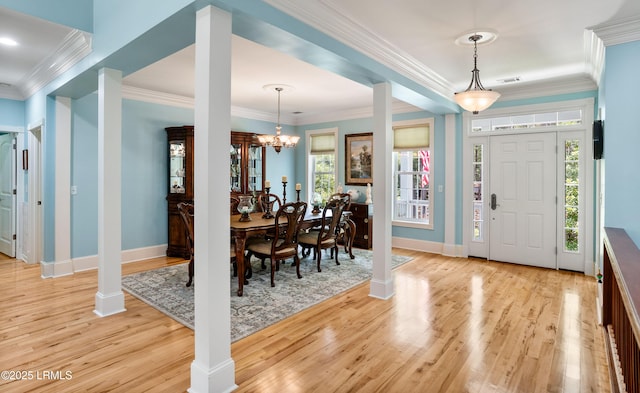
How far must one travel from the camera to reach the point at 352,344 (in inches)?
105

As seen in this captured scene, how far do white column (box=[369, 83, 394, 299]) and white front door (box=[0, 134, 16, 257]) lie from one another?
18.4 ft

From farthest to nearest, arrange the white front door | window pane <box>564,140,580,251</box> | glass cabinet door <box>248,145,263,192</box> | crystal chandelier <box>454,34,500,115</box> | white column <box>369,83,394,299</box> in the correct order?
glass cabinet door <box>248,145,263,192</box>
the white front door
window pane <box>564,140,580,251</box>
white column <box>369,83,394,299</box>
crystal chandelier <box>454,34,500,115</box>

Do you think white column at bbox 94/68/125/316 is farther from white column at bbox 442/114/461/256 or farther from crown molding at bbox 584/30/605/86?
white column at bbox 442/114/461/256

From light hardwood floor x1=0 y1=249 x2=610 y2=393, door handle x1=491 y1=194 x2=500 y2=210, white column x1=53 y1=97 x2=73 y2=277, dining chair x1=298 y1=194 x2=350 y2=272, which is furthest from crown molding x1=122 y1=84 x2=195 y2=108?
door handle x1=491 y1=194 x2=500 y2=210

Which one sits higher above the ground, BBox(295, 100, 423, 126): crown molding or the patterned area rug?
BBox(295, 100, 423, 126): crown molding

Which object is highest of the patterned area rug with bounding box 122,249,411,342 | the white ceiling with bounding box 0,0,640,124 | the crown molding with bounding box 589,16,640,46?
the white ceiling with bounding box 0,0,640,124

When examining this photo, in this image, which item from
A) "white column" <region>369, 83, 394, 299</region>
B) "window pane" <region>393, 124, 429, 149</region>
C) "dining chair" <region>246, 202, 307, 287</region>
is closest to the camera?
"white column" <region>369, 83, 394, 299</region>

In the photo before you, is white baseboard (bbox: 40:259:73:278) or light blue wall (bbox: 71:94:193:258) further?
light blue wall (bbox: 71:94:193:258)

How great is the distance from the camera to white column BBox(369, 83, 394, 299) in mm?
3658

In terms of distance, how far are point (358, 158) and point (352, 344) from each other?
461 centimetres

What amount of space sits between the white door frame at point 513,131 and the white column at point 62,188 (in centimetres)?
568

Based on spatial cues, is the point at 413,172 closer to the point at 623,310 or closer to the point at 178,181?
the point at 178,181

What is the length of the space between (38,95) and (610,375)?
21.6ft

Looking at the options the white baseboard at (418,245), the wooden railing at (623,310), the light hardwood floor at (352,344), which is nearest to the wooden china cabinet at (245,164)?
the white baseboard at (418,245)
